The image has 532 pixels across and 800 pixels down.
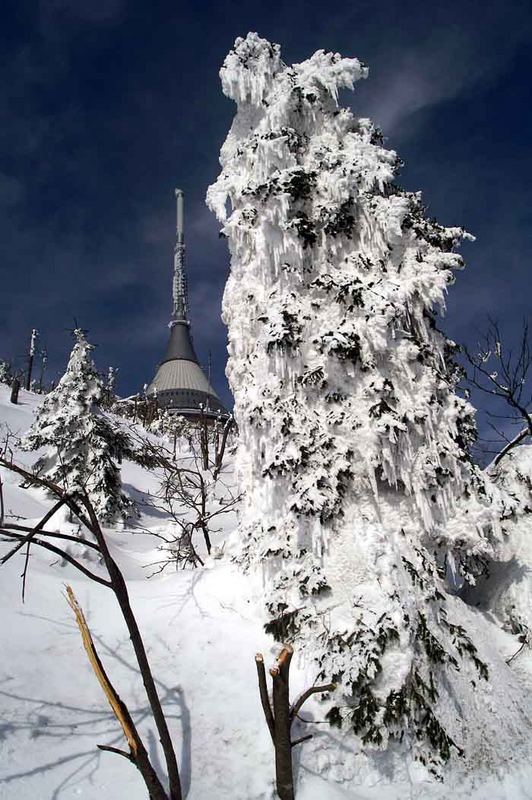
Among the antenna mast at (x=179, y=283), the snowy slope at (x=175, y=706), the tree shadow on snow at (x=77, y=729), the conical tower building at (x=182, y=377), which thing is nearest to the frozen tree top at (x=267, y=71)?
the snowy slope at (x=175, y=706)

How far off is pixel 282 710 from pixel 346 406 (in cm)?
383

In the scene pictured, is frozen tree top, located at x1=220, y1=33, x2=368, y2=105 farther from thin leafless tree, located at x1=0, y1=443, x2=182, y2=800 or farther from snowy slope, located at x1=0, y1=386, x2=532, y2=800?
snowy slope, located at x1=0, y1=386, x2=532, y2=800

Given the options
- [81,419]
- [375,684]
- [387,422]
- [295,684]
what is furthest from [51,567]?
[81,419]

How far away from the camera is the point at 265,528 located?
21.3 ft

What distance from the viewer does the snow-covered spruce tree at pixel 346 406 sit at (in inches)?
198

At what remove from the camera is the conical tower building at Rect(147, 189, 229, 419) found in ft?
234

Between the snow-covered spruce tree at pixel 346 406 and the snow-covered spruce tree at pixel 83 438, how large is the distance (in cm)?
1147

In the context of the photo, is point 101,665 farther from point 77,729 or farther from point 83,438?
point 83,438

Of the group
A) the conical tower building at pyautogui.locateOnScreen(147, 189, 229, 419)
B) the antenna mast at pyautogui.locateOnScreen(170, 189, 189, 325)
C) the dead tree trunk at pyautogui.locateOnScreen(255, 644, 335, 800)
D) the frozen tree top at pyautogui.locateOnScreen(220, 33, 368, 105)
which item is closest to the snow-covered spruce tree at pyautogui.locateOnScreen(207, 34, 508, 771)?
the frozen tree top at pyautogui.locateOnScreen(220, 33, 368, 105)

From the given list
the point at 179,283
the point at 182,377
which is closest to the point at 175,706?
the point at 182,377

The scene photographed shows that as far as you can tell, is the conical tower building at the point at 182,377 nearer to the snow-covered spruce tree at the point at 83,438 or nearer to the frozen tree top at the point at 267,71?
the snow-covered spruce tree at the point at 83,438

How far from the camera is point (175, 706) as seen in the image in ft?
15.7

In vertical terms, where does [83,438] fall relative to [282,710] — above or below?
above

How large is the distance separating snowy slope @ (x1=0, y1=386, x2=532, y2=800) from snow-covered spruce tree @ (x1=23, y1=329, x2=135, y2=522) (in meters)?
10.6
